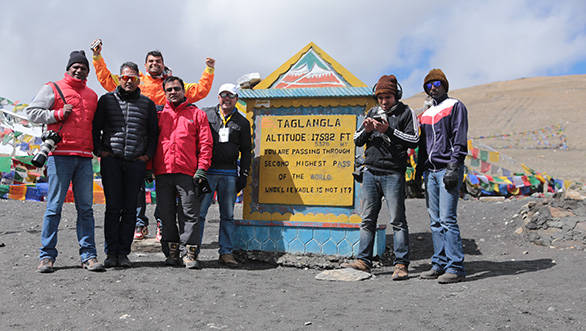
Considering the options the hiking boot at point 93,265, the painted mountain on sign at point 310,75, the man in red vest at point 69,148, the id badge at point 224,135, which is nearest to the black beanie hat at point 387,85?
the painted mountain on sign at point 310,75

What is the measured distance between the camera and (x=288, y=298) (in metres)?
3.71

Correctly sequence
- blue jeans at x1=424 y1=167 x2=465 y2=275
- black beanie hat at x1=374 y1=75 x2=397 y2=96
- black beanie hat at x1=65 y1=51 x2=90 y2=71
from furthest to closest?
black beanie hat at x1=374 y1=75 x2=397 y2=96 → black beanie hat at x1=65 y1=51 x2=90 y2=71 → blue jeans at x1=424 y1=167 x2=465 y2=275

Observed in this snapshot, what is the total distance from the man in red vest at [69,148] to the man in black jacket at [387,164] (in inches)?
99.5

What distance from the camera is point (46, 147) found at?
4.05m

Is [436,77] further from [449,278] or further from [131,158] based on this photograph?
[131,158]

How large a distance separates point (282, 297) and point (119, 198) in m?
1.88

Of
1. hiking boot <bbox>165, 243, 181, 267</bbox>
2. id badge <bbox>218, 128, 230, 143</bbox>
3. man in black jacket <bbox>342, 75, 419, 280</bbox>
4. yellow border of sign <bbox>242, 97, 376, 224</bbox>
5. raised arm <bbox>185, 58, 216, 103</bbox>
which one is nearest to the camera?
man in black jacket <bbox>342, 75, 419, 280</bbox>

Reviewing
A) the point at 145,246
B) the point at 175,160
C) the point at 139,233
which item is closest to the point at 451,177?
the point at 175,160

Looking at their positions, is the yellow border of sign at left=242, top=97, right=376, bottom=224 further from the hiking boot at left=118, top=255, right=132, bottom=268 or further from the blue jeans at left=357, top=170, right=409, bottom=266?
the hiking boot at left=118, top=255, right=132, bottom=268

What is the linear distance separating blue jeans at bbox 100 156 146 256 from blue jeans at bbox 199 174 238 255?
72 centimetres

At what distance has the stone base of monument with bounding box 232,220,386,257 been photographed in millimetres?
5141

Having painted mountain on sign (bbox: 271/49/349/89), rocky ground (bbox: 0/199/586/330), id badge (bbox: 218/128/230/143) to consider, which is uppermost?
painted mountain on sign (bbox: 271/49/349/89)

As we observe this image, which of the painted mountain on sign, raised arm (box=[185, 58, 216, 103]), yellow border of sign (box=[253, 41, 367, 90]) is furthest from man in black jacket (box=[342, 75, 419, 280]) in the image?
raised arm (box=[185, 58, 216, 103])

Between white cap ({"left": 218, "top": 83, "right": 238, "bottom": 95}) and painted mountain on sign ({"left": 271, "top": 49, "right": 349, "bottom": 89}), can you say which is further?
painted mountain on sign ({"left": 271, "top": 49, "right": 349, "bottom": 89})
